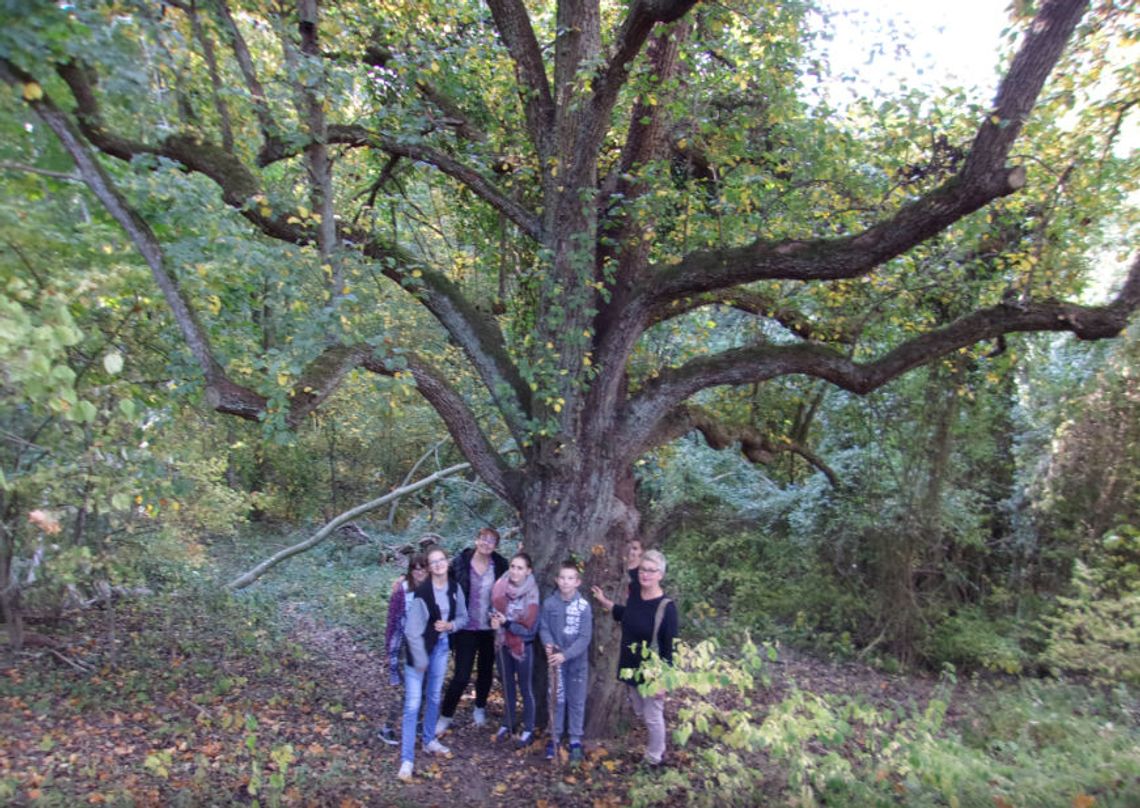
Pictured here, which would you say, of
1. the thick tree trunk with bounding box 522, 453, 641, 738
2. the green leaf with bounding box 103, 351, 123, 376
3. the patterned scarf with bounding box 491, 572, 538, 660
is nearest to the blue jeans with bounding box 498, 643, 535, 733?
the patterned scarf with bounding box 491, 572, 538, 660

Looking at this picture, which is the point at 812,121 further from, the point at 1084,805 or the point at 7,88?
the point at 7,88

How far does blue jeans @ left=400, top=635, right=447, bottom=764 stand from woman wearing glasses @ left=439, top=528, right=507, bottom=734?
29cm

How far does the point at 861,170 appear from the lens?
6820mm

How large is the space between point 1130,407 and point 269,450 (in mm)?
15249

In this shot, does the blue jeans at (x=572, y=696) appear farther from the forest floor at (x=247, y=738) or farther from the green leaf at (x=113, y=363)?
the green leaf at (x=113, y=363)

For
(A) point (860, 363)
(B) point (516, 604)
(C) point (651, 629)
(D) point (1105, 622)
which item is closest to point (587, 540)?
(B) point (516, 604)

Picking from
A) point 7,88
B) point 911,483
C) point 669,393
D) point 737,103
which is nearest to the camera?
point 7,88

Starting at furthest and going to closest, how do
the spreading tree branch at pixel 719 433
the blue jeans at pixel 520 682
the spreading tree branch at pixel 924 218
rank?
the spreading tree branch at pixel 719 433
the blue jeans at pixel 520 682
the spreading tree branch at pixel 924 218

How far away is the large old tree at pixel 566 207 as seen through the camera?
496 centimetres

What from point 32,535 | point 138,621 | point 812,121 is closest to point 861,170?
point 812,121

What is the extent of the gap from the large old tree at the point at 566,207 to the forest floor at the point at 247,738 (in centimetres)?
110

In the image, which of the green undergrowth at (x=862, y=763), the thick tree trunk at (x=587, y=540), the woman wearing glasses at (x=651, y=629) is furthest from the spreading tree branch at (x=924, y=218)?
the green undergrowth at (x=862, y=763)

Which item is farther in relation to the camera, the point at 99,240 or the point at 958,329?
the point at 958,329

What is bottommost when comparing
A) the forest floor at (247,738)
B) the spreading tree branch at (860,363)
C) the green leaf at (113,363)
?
the forest floor at (247,738)
